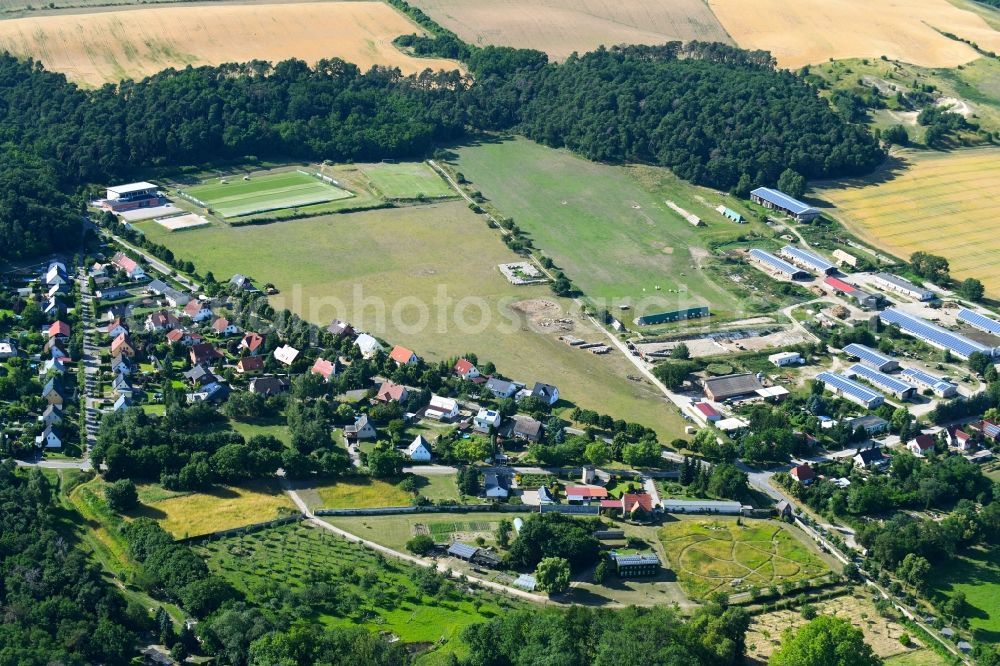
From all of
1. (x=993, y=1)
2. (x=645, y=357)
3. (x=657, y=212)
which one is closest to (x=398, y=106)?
(x=657, y=212)

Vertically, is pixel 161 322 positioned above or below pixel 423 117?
below

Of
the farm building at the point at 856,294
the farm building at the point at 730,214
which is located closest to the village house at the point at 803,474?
the farm building at the point at 856,294

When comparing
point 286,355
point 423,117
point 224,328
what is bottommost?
point 224,328

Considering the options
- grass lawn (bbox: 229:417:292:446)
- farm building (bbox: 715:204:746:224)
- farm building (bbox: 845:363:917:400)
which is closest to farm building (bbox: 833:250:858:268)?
farm building (bbox: 715:204:746:224)

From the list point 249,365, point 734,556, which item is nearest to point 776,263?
point 734,556

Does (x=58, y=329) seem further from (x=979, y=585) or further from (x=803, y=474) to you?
(x=979, y=585)

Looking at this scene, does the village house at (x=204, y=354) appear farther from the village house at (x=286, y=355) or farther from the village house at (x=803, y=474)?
the village house at (x=803, y=474)
